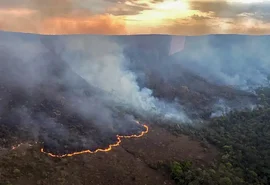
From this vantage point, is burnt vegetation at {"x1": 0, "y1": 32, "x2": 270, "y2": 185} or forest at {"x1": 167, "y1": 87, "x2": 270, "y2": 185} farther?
forest at {"x1": 167, "y1": 87, "x2": 270, "y2": 185}

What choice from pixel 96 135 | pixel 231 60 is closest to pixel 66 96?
pixel 96 135

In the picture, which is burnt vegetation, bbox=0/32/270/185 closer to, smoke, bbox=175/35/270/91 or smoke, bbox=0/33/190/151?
smoke, bbox=0/33/190/151

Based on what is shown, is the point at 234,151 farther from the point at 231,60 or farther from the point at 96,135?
the point at 231,60

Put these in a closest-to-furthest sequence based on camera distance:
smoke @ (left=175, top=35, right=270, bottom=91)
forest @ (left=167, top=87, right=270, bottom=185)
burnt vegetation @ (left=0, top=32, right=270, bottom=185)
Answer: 1. burnt vegetation @ (left=0, top=32, right=270, bottom=185)
2. forest @ (left=167, top=87, right=270, bottom=185)
3. smoke @ (left=175, top=35, right=270, bottom=91)

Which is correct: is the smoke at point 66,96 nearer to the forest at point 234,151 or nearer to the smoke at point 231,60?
the forest at point 234,151

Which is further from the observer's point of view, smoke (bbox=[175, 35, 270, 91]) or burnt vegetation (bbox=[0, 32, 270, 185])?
smoke (bbox=[175, 35, 270, 91])

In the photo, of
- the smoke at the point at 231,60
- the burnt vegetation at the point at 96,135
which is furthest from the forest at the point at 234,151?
the smoke at the point at 231,60

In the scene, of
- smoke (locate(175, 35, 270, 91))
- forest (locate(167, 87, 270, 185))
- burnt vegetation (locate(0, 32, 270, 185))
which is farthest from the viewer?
smoke (locate(175, 35, 270, 91))

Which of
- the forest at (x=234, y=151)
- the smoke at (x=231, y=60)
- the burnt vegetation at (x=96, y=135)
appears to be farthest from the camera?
the smoke at (x=231, y=60)

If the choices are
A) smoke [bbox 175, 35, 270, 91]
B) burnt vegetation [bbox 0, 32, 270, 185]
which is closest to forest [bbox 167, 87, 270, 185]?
burnt vegetation [bbox 0, 32, 270, 185]

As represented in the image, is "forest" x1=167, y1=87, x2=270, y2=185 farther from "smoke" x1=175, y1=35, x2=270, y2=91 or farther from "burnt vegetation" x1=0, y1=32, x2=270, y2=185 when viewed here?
"smoke" x1=175, y1=35, x2=270, y2=91

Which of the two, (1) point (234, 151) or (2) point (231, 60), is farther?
(2) point (231, 60)

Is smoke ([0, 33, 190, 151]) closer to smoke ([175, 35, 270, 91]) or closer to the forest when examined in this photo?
the forest
